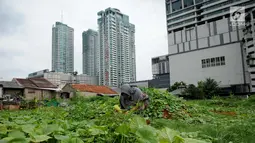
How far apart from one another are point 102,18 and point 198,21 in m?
21.7

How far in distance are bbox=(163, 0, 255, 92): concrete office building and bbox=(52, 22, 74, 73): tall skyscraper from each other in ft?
75.2

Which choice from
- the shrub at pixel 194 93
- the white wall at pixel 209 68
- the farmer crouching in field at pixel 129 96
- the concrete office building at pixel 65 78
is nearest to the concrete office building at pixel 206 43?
the white wall at pixel 209 68

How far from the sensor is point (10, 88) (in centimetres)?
2236

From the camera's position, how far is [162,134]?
128 cm

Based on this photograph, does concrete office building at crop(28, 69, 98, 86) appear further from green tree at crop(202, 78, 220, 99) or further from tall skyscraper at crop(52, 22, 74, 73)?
green tree at crop(202, 78, 220, 99)

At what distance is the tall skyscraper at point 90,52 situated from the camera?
1832 inches

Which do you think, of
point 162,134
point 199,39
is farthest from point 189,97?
point 162,134

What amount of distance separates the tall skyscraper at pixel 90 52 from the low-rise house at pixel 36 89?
19797 mm

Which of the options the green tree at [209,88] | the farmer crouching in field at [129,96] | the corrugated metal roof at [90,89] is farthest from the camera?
the green tree at [209,88]

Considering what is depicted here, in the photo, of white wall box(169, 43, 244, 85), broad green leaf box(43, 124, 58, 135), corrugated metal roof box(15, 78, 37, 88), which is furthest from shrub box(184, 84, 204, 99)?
broad green leaf box(43, 124, 58, 135)

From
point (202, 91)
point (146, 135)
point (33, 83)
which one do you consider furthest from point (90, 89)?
point (146, 135)

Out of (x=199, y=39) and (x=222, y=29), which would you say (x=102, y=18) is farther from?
(x=222, y=29)

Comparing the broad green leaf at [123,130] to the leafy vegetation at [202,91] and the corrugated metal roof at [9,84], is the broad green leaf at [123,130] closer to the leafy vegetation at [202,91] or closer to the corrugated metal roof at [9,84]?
the corrugated metal roof at [9,84]

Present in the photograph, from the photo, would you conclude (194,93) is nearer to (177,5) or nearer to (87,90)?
(87,90)
